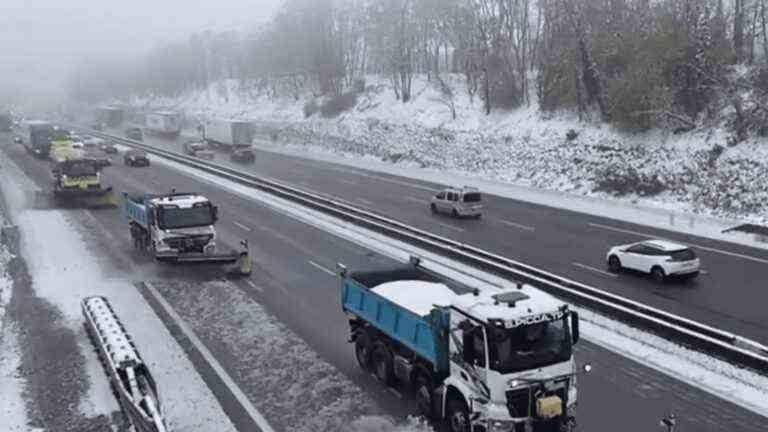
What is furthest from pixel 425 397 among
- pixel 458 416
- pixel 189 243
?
pixel 189 243

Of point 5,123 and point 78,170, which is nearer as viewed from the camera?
point 78,170

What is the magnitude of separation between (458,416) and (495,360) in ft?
5.57

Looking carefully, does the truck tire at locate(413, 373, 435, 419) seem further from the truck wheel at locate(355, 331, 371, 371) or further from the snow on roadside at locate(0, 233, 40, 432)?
the snow on roadside at locate(0, 233, 40, 432)

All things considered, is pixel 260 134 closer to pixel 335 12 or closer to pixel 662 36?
pixel 335 12

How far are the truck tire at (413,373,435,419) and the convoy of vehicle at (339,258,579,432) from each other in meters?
0.02

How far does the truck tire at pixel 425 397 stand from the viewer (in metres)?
14.4

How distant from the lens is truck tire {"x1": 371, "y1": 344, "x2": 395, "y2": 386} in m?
16.3

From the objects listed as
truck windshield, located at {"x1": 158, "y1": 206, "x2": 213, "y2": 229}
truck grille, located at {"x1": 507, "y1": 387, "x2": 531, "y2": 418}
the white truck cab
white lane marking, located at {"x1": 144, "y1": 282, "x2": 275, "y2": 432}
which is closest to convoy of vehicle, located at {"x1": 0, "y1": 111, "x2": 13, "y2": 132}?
truck windshield, located at {"x1": 158, "y1": 206, "x2": 213, "y2": 229}

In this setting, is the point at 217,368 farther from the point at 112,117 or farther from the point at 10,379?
the point at 112,117

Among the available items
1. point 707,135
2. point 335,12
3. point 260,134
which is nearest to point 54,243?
point 707,135

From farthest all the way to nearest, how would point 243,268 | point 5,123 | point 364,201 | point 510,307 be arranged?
point 5,123 → point 364,201 → point 243,268 → point 510,307

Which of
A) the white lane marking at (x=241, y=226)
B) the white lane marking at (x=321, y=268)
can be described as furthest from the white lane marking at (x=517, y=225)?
the white lane marking at (x=241, y=226)

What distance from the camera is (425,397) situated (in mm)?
14555

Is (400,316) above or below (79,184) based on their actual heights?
above
